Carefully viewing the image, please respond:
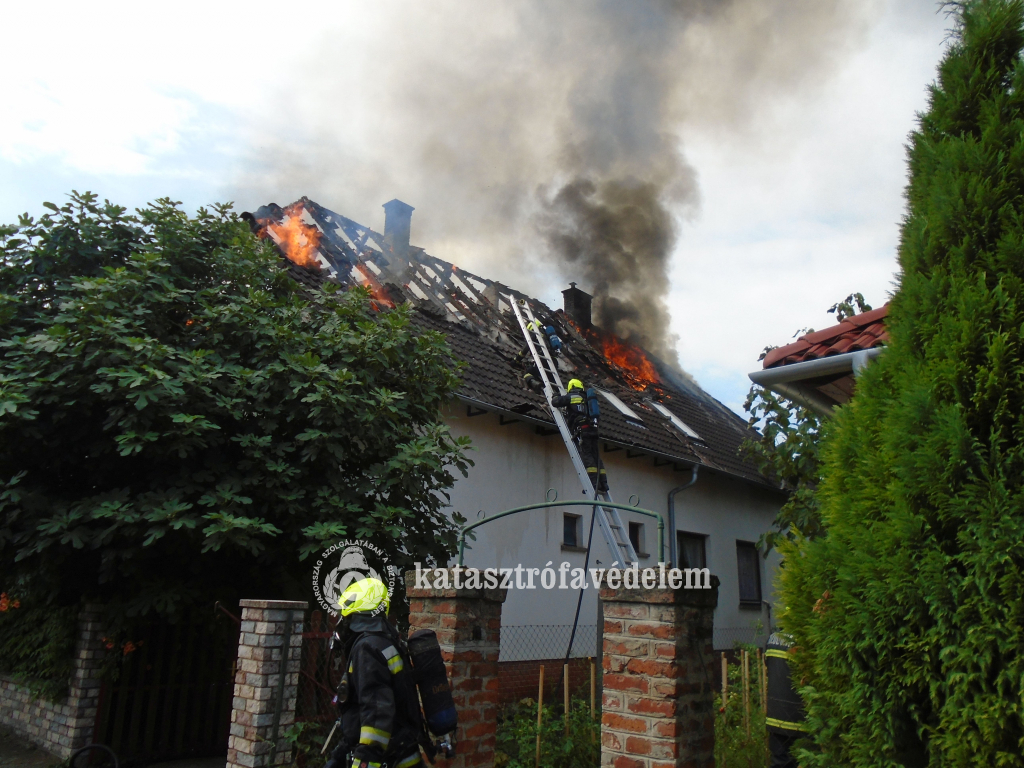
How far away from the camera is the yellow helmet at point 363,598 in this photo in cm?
385

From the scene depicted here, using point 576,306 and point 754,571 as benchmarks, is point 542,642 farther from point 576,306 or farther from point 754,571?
point 576,306

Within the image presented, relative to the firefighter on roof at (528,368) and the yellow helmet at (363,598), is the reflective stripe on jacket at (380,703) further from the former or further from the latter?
the firefighter on roof at (528,368)

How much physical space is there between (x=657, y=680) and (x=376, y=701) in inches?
53.2

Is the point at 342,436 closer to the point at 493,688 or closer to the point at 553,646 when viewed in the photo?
the point at 493,688

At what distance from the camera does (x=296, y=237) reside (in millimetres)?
11805

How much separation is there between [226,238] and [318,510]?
289 centimetres

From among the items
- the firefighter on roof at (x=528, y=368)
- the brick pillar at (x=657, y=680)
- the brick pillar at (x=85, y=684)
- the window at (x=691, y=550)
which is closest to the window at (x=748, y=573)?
the window at (x=691, y=550)

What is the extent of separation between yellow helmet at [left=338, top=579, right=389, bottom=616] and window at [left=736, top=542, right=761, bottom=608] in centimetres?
1079

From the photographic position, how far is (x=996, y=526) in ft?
7.11

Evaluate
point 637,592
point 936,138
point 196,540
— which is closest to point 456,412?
point 196,540

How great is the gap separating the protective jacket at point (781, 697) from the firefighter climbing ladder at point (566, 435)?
1.62 metres

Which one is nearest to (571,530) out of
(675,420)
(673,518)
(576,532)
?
(576,532)

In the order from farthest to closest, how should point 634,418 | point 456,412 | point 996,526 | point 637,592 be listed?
point 634,418
point 456,412
point 637,592
point 996,526

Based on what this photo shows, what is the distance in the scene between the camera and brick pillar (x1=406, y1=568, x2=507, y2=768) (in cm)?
407
